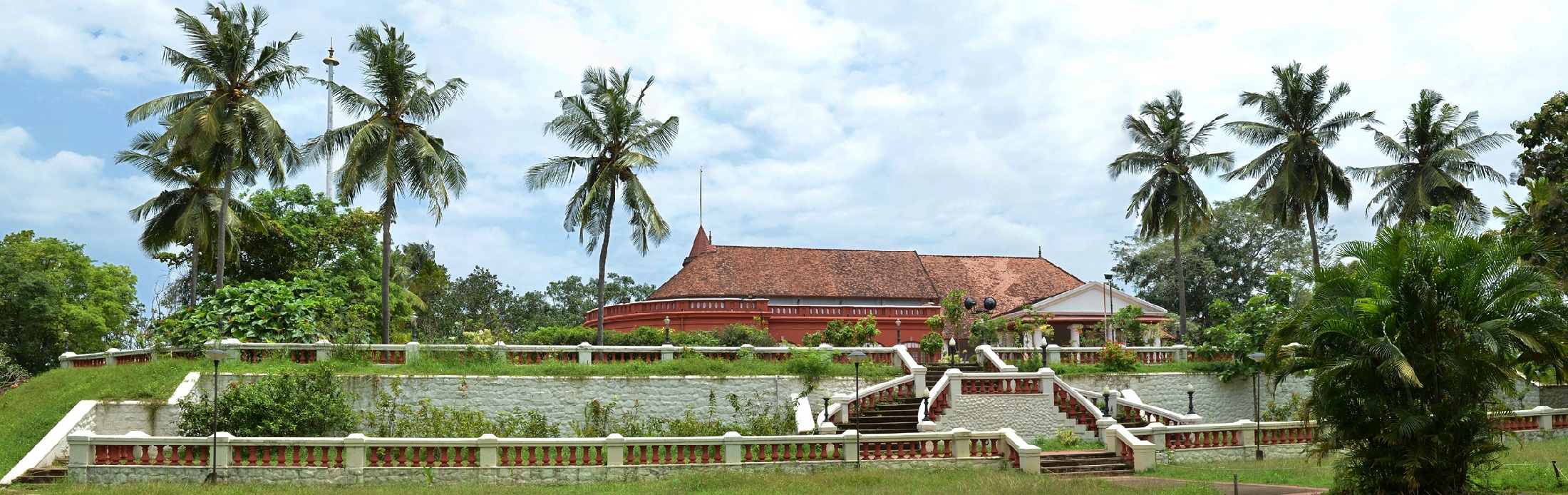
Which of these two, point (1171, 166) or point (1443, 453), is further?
point (1171, 166)

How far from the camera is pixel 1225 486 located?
51.0 ft

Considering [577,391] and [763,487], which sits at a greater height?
[577,391]

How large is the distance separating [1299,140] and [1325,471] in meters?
18.4

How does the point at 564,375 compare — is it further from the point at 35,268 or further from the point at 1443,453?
the point at 35,268

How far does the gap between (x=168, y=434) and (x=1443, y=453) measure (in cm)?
2073

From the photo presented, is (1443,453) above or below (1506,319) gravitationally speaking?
below

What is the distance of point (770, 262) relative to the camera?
3881 cm

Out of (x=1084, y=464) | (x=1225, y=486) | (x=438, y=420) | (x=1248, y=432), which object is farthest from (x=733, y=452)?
(x=1248, y=432)

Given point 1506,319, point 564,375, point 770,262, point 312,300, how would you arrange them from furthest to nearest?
point 770,262, point 312,300, point 564,375, point 1506,319

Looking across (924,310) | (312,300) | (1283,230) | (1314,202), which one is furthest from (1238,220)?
(312,300)

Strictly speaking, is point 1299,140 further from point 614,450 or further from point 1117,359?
point 614,450

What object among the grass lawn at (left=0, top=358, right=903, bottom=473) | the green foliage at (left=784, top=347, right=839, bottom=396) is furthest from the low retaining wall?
the green foliage at (left=784, top=347, right=839, bottom=396)

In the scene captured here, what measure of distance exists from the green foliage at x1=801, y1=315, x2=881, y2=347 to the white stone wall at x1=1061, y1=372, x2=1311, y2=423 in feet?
24.6

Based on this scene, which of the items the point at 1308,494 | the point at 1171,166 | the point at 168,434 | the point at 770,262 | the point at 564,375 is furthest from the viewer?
the point at 770,262
